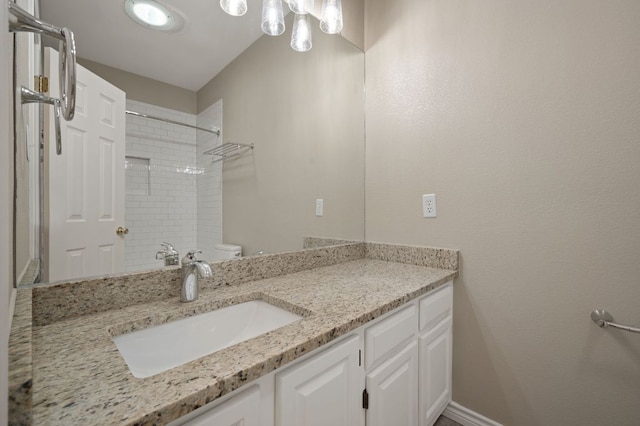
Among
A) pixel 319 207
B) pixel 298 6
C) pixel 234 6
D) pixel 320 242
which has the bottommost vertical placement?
pixel 320 242

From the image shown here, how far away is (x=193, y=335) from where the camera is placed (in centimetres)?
85

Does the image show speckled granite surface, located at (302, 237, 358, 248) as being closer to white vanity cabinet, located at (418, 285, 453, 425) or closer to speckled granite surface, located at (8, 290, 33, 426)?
white vanity cabinet, located at (418, 285, 453, 425)

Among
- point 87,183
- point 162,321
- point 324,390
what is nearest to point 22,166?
point 87,183

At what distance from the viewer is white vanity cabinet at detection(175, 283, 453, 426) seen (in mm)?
604

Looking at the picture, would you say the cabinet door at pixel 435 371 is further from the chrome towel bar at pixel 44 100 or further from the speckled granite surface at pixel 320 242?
the chrome towel bar at pixel 44 100

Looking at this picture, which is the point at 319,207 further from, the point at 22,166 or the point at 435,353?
the point at 22,166

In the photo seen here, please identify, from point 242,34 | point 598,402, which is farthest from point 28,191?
point 598,402

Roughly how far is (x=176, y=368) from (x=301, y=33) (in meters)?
1.57

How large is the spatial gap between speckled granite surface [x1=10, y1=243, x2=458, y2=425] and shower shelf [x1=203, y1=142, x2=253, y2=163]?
0.42 meters

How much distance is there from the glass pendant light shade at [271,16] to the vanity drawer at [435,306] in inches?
54.3

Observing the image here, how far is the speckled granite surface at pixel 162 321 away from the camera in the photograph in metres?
0.44

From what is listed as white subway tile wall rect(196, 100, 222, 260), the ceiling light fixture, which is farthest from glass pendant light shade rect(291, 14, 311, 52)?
white subway tile wall rect(196, 100, 222, 260)

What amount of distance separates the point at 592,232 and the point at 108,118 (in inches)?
68.0

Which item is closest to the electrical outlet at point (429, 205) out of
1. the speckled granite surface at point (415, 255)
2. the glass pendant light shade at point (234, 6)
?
the speckled granite surface at point (415, 255)
